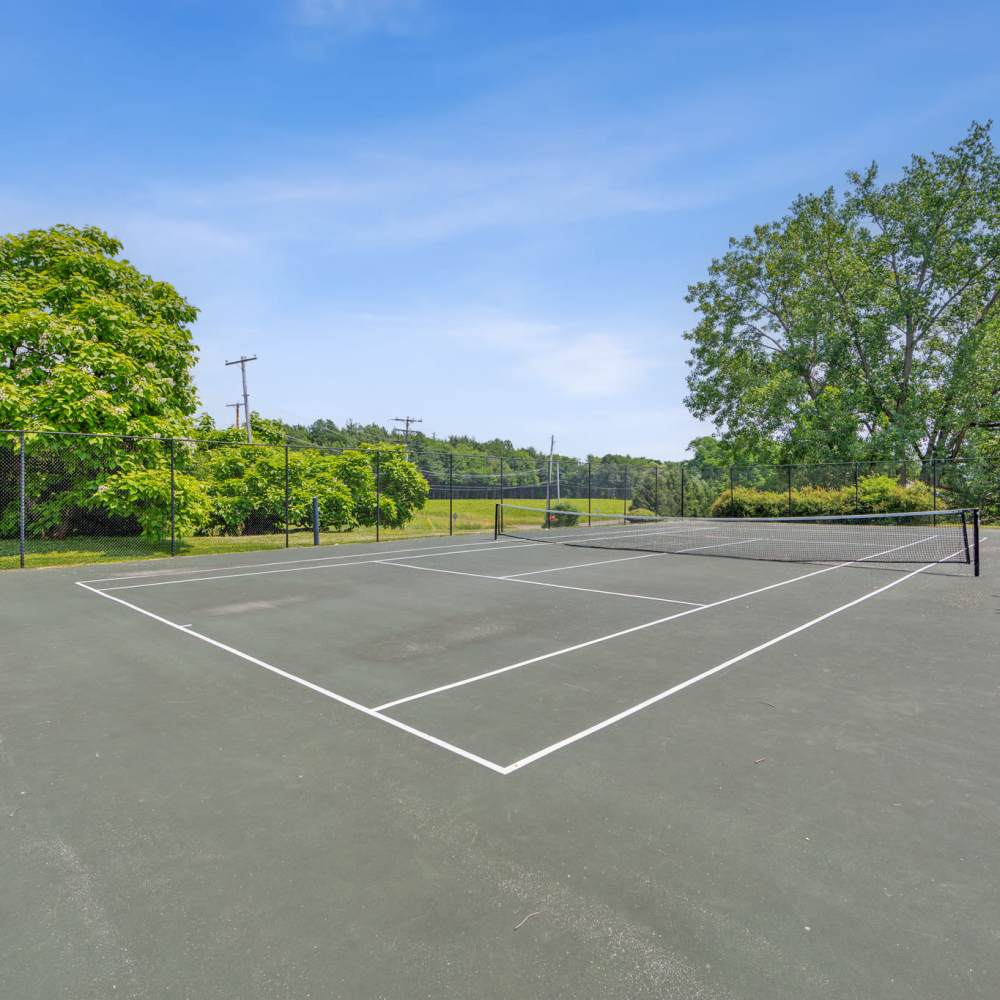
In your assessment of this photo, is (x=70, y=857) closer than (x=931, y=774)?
Yes

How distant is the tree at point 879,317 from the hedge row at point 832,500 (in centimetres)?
338

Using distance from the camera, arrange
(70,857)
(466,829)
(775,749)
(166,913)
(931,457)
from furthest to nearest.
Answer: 1. (931,457)
2. (775,749)
3. (466,829)
4. (70,857)
5. (166,913)

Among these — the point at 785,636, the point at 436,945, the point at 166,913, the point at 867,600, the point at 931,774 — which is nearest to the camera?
the point at 436,945

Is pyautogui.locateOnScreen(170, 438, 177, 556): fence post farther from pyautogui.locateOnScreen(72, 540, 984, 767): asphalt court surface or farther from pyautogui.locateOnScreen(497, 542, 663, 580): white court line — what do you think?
pyautogui.locateOnScreen(497, 542, 663, 580): white court line

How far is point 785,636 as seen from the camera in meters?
7.39

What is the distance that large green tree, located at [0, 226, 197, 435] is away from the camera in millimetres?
16688

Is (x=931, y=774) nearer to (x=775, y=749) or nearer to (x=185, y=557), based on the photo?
(x=775, y=749)

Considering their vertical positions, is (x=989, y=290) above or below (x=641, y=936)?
above

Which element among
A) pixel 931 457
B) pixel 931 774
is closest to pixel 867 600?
pixel 931 774

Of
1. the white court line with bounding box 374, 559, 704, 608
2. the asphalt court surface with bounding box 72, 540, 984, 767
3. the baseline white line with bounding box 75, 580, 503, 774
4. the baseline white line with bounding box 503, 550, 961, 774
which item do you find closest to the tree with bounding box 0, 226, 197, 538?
the asphalt court surface with bounding box 72, 540, 984, 767

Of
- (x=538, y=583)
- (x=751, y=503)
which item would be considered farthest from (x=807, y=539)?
(x=538, y=583)

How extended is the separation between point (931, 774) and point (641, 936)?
265 centimetres

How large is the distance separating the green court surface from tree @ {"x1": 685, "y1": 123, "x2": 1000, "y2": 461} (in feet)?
98.6

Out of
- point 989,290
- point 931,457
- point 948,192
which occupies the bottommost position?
point 931,457
